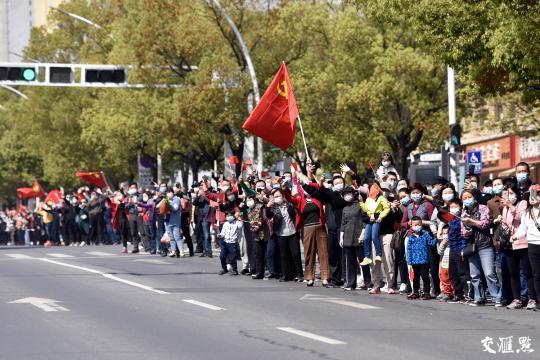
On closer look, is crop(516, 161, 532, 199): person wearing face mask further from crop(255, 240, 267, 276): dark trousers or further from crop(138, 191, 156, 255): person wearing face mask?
crop(138, 191, 156, 255): person wearing face mask

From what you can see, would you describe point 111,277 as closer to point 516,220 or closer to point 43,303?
point 43,303

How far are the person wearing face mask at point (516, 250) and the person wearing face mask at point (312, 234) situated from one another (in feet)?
15.7

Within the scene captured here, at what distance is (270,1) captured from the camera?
1818 inches

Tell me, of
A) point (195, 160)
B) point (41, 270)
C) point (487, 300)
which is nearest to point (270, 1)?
point (195, 160)

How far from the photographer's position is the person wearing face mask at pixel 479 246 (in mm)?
19328

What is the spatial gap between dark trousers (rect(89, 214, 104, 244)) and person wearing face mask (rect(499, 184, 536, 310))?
101 feet

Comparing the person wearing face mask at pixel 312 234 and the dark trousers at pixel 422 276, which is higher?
the person wearing face mask at pixel 312 234

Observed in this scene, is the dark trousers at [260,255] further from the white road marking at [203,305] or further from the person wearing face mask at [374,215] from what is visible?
the white road marking at [203,305]

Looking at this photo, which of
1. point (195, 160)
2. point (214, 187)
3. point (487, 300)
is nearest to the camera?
point (487, 300)

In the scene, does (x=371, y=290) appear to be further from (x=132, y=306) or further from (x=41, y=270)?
(x=41, y=270)

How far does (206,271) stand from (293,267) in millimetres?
3025

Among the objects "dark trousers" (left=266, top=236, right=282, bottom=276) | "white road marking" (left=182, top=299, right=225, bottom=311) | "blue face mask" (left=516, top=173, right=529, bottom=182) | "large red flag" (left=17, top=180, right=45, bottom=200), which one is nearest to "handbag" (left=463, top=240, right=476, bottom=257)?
"blue face mask" (left=516, top=173, right=529, bottom=182)

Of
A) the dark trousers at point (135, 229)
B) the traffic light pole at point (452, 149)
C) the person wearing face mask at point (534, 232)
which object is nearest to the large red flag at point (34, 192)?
the dark trousers at point (135, 229)

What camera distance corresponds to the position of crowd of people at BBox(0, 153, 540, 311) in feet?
62.2
